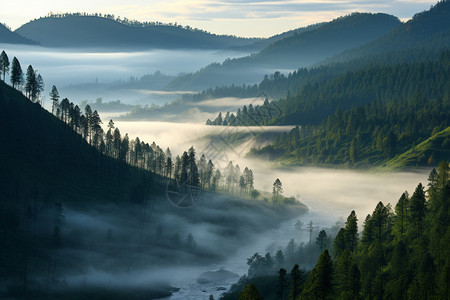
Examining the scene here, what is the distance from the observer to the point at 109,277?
7756 inches

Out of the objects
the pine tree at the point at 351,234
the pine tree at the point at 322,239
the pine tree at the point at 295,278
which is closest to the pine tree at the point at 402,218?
the pine tree at the point at 351,234

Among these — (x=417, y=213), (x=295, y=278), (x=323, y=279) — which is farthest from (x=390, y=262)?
(x=323, y=279)

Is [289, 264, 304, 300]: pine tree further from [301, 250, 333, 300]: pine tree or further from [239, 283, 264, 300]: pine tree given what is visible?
[239, 283, 264, 300]: pine tree

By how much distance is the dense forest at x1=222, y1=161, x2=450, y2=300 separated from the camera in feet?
345

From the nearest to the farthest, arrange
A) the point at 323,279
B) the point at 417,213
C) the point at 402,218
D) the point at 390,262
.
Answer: the point at 323,279, the point at 390,262, the point at 417,213, the point at 402,218

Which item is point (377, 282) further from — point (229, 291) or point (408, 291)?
point (229, 291)

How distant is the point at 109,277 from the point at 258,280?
50.5 meters

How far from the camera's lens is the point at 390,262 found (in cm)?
13150

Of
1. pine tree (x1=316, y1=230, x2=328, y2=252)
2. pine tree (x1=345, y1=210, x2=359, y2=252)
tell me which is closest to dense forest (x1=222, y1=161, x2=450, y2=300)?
pine tree (x1=345, y1=210, x2=359, y2=252)

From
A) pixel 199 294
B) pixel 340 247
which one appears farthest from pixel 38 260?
pixel 340 247

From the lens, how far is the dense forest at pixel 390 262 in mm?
105156

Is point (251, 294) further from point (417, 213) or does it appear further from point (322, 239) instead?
point (322, 239)

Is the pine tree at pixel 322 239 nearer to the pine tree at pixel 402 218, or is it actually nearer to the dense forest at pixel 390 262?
the dense forest at pixel 390 262

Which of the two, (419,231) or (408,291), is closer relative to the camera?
(408,291)
